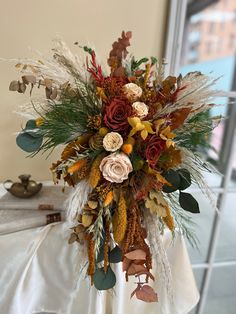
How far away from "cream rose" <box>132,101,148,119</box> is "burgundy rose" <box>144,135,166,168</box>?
6 cm

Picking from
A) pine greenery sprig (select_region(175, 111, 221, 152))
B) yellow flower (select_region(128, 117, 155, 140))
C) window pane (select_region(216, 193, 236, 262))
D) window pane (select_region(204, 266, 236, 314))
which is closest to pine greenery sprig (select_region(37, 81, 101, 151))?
yellow flower (select_region(128, 117, 155, 140))

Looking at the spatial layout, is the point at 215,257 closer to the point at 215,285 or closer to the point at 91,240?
the point at 215,285

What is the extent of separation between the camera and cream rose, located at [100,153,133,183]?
1.79 feet

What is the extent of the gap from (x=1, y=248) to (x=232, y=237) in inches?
49.0

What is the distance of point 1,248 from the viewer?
697 millimetres

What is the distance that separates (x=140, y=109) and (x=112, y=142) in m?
0.10

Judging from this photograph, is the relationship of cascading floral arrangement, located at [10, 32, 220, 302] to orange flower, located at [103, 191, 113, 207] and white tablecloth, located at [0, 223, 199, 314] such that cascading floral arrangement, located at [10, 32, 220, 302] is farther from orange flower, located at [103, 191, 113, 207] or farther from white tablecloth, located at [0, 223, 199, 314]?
white tablecloth, located at [0, 223, 199, 314]

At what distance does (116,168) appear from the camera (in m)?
0.55

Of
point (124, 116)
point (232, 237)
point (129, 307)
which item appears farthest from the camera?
point (232, 237)

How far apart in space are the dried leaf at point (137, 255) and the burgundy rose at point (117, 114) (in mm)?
286

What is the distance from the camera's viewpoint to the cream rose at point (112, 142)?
559 mm

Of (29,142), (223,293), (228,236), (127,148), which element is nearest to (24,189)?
(29,142)

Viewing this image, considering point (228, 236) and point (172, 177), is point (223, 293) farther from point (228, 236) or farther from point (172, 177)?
point (172, 177)

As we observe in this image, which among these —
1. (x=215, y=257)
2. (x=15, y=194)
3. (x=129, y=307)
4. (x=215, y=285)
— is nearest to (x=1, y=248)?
(x=15, y=194)
